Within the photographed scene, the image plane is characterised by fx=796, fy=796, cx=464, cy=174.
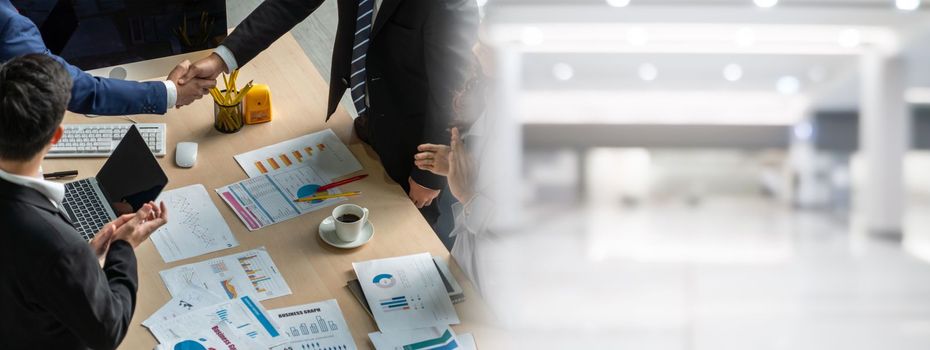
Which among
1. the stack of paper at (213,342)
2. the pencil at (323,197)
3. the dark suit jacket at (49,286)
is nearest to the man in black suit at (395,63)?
the pencil at (323,197)

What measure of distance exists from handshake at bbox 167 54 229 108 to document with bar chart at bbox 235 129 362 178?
178 millimetres

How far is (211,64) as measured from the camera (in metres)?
1.73

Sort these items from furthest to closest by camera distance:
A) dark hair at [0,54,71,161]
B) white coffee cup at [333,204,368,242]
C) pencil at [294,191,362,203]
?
pencil at [294,191,362,203], white coffee cup at [333,204,368,242], dark hair at [0,54,71,161]

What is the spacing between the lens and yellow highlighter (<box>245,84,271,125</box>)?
1745mm

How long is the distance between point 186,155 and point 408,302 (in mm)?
608

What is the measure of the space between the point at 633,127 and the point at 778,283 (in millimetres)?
1350

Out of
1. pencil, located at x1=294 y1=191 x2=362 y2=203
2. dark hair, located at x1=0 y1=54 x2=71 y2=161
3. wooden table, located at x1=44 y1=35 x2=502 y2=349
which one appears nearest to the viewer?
dark hair, located at x1=0 y1=54 x2=71 y2=161

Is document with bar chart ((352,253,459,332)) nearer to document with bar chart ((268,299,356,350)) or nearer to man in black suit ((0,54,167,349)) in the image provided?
document with bar chart ((268,299,356,350))

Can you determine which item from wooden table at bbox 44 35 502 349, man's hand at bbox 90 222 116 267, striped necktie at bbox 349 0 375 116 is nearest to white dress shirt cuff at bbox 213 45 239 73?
wooden table at bbox 44 35 502 349

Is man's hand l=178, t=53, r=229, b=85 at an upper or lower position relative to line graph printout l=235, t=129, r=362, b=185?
upper

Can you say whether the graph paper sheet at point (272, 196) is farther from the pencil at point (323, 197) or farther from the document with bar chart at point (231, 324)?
the document with bar chart at point (231, 324)

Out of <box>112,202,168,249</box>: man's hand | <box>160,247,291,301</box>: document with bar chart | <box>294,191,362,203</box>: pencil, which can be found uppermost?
<box>112,202,168,249</box>: man's hand

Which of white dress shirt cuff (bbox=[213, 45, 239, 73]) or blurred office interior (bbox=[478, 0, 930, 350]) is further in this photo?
white dress shirt cuff (bbox=[213, 45, 239, 73])

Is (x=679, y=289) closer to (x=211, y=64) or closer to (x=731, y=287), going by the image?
(x=731, y=287)
